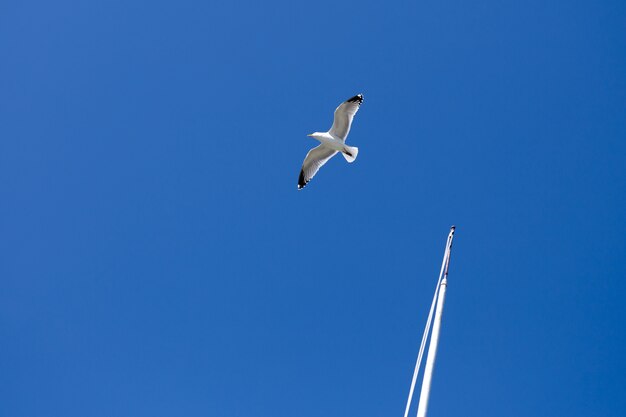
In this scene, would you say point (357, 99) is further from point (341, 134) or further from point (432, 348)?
point (432, 348)

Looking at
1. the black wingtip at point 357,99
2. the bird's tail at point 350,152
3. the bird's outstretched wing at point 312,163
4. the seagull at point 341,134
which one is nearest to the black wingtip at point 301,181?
the bird's outstretched wing at point 312,163

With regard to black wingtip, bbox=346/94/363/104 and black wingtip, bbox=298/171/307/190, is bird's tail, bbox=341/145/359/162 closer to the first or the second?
black wingtip, bbox=346/94/363/104

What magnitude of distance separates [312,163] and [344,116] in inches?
86.6

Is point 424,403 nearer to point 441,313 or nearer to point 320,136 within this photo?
point 441,313

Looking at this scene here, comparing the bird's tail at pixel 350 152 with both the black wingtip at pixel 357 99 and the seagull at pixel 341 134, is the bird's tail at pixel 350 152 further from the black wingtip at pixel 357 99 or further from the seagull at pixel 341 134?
the black wingtip at pixel 357 99

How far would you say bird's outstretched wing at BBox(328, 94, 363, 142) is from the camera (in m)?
17.0

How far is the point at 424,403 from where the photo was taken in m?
6.08

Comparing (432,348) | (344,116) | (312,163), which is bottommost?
(432,348)

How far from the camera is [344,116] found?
17.2 meters

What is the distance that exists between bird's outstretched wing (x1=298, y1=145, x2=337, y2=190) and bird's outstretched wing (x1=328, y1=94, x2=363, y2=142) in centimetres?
93

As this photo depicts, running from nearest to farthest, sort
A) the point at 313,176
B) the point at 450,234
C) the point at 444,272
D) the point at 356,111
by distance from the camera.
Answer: the point at 444,272, the point at 450,234, the point at 356,111, the point at 313,176

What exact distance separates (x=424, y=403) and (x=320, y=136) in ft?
39.6

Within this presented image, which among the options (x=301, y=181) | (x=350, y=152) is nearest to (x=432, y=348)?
(x=350, y=152)

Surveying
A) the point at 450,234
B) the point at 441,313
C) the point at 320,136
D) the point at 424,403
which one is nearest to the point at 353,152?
the point at 320,136
